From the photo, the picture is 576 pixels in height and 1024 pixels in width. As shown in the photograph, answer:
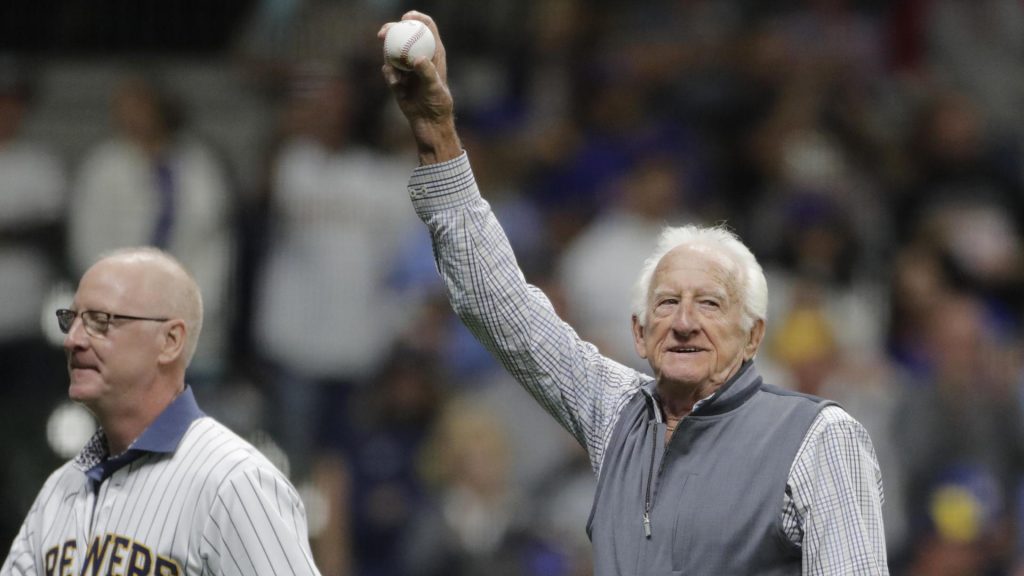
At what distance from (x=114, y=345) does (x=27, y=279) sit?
17.1 ft

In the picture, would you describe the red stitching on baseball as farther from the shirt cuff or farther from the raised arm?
the shirt cuff

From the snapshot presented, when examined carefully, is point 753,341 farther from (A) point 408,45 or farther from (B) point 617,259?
(B) point 617,259

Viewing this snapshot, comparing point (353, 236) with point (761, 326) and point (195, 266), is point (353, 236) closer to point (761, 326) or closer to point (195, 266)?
point (195, 266)

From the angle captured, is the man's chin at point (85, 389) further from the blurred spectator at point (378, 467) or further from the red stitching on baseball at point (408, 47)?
the blurred spectator at point (378, 467)

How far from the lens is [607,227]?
9.42 metres

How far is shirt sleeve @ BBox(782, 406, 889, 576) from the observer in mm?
3414

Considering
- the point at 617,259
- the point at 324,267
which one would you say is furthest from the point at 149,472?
the point at 617,259

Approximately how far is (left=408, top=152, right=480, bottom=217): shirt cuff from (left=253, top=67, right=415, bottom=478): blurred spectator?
522 centimetres

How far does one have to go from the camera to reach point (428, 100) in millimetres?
3828

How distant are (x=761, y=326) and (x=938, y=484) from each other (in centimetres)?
527

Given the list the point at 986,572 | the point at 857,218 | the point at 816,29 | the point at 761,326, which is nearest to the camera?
the point at 761,326

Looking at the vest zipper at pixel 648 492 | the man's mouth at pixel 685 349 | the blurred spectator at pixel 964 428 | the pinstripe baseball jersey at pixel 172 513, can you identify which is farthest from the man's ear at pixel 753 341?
the blurred spectator at pixel 964 428

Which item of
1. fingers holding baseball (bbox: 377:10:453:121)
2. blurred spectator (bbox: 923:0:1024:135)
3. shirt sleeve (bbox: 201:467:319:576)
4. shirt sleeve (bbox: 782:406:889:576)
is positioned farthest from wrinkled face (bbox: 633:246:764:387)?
blurred spectator (bbox: 923:0:1024:135)

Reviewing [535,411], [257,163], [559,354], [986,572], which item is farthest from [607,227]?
[559,354]
